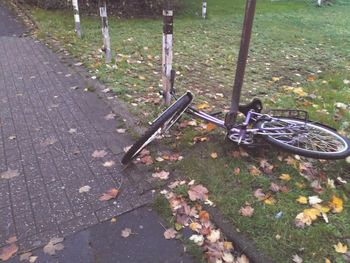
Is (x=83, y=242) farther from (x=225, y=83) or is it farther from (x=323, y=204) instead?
(x=225, y=83)

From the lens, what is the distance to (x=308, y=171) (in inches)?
130

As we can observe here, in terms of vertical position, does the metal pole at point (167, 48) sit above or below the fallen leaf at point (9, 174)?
above

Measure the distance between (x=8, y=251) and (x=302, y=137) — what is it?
2.76 m

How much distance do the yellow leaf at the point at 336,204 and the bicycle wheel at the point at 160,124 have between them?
159 centimetres

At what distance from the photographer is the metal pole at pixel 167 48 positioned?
4.01 m

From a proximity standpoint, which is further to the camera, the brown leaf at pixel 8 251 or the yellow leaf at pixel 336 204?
the yellow leaf at pixel 336 204

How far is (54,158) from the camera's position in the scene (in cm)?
358

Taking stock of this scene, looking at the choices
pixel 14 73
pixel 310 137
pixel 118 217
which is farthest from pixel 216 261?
pixel 14 73

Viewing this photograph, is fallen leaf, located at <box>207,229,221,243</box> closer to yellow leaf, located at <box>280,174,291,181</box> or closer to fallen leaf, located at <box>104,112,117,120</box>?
yellow leaf, located at <box>280,174,291,181</box>

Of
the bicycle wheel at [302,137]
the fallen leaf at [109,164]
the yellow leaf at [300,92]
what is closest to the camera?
the bicycle wheel at [302,137]

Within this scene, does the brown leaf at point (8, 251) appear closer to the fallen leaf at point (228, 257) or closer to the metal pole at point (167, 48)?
the fallen leaf at point (228, 257)

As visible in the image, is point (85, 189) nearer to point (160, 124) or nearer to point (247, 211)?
point (160, 124)

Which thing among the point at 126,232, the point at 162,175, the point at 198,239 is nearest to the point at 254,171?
the point at 162,175

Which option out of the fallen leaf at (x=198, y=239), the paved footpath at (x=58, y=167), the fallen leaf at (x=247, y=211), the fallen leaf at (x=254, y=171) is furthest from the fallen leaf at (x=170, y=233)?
the fallen leaf at (x=254, y=171)
